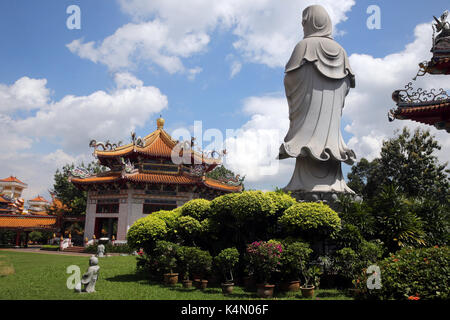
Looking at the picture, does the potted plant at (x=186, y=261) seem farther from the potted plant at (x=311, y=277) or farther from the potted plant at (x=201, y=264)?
the potted plant at (x=311, y=277)

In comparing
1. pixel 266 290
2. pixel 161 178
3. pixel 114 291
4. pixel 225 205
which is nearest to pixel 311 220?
pixel 266 290

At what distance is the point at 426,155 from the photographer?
25.7 meters

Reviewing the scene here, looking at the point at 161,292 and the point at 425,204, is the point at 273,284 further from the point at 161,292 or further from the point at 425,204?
the point at 425,204

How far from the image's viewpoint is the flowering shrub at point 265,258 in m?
7.85

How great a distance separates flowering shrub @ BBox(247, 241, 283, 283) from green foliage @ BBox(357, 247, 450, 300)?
1914 millimetres

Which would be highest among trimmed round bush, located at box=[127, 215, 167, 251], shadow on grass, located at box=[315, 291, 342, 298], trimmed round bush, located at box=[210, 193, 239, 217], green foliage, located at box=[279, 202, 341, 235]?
trimmed round bush, located at box=[210, 193, 239, 217]

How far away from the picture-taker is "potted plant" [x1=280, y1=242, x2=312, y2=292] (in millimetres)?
7969

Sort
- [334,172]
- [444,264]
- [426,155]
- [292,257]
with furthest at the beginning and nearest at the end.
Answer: [426,155] < [334,172] < [292,257] < [444,264]

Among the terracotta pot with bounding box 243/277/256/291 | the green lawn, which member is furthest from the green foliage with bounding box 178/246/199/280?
the terracotta pot with bounding box 243/277/256/291

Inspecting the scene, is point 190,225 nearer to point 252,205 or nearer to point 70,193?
point 252,205

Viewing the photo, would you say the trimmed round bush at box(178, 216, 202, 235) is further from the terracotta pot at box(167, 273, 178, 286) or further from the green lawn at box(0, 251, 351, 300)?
the green lawn at box(0, 251, 351, 300)
